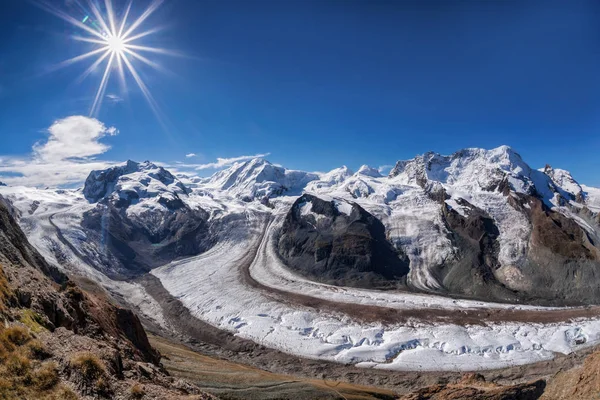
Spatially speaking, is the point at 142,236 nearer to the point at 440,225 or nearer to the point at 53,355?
the point at 440,225

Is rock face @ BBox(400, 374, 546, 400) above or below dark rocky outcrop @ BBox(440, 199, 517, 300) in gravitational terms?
below

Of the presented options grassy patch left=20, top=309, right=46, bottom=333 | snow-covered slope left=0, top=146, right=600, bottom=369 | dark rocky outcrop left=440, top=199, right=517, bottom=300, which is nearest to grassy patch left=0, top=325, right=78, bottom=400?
grassy patch left=20, top=309, right=46, bottom=333

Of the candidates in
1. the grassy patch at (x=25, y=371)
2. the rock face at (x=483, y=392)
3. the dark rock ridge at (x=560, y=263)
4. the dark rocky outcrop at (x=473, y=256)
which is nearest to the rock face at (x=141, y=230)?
the dark rocky outcrop at (x=473, y=256)

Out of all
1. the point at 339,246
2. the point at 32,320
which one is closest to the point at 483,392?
the point at 32,320

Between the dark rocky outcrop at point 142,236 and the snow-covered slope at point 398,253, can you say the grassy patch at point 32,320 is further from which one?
the dark rocky outcrop at point 142,236

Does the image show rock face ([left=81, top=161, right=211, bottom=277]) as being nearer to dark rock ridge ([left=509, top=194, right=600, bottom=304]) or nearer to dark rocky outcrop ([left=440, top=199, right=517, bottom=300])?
dark rocky outcrop ([left=440, top=199, right=517, bottom=300])

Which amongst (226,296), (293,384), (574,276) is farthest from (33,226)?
(574,276)
